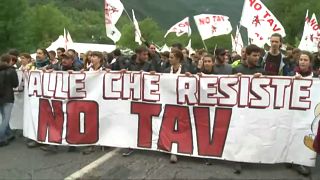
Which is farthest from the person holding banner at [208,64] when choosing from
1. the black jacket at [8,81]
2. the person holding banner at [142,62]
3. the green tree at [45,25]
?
the green tree at [45,25]

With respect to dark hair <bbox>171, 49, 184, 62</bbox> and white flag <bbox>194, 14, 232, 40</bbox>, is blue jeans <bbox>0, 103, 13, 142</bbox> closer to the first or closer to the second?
dark hair <bbox>171, 49, 184, 62</bbox>

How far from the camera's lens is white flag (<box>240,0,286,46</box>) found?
1164 cm

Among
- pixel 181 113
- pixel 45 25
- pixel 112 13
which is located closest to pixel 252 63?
pixel 181 113

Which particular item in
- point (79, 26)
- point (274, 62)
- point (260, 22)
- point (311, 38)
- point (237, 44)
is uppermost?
point (79, 26)

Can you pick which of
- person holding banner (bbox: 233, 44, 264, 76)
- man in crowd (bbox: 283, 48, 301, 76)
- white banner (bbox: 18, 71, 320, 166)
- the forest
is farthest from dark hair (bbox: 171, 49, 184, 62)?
the forest

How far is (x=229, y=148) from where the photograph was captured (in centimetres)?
767

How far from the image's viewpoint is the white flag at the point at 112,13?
566 inches

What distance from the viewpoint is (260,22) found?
38.9 feet

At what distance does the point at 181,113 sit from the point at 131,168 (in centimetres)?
119

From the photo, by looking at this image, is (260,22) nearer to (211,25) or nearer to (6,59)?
(6,59)

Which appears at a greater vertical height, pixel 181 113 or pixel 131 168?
pixel 181 113

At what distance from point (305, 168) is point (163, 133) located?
2164 mm

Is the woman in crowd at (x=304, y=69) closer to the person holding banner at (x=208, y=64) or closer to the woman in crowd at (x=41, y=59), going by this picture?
the person holding banner at (x=208, y=64)

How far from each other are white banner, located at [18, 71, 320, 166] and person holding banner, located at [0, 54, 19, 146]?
0.28m
